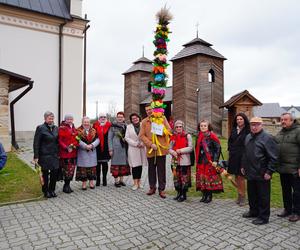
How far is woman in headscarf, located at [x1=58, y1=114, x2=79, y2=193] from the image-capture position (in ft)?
19.6

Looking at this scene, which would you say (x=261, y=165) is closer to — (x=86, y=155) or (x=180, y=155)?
(x=180, y=155)

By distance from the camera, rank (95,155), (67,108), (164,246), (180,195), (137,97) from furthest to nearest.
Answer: (137,97)
(67,108)
(95,155)
(180,195)
(164,246)

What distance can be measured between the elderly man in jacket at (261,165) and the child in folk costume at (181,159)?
1323 millimetres

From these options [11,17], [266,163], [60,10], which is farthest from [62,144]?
[60,10]

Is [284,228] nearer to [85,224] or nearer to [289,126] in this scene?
[289,126]

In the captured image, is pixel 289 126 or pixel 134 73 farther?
pixel 134 73

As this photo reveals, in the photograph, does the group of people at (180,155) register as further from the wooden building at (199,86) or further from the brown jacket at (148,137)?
the wooden building at (199,86)

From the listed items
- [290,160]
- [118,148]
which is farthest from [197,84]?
[290,160]

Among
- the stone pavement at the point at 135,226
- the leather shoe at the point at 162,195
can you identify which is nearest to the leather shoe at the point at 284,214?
the stone pavement at the point at 135,226

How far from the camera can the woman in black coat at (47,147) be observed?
5.58m

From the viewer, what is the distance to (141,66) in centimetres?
3619

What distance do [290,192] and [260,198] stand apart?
2.13 ft

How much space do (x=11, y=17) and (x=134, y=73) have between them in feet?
72.6

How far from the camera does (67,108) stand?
1655cm
